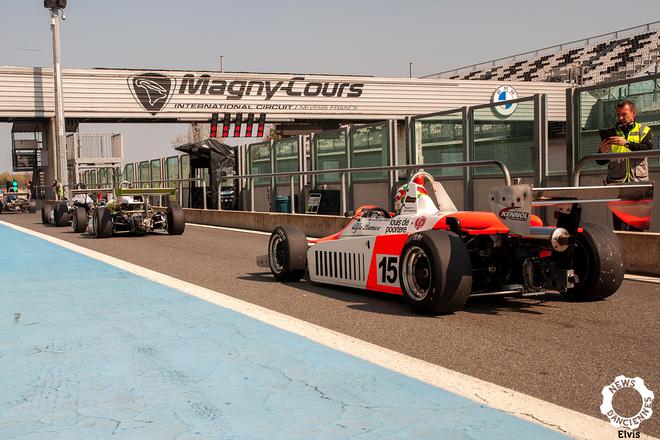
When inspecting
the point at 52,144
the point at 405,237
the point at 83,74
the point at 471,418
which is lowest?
the point at 471,418

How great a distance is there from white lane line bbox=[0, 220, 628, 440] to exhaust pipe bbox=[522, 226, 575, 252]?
1722mm

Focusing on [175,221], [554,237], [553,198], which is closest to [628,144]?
[553,198]

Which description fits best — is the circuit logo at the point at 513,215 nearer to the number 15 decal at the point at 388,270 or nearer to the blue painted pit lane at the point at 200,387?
the number 15 decal at the point at 388,270

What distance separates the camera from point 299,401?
4.02 meters

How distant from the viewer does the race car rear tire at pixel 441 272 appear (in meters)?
5.99

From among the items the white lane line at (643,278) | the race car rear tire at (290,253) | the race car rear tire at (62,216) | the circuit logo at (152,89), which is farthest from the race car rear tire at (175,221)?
the circuit logo at (152,89)

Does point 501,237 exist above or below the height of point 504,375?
above

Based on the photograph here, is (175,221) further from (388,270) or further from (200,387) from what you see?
(200,387)

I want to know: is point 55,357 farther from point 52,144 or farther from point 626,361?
point 52,144

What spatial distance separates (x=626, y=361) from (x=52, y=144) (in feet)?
129

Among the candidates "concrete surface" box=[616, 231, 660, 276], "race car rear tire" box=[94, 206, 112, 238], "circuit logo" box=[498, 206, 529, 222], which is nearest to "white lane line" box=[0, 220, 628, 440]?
"circuit logo" box=[498, 206, 529, 222]

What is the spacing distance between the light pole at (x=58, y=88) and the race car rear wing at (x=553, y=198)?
3257 cm

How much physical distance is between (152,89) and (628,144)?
35.7 m

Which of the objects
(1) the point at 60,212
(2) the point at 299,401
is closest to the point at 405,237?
(2) the point at 299,401
